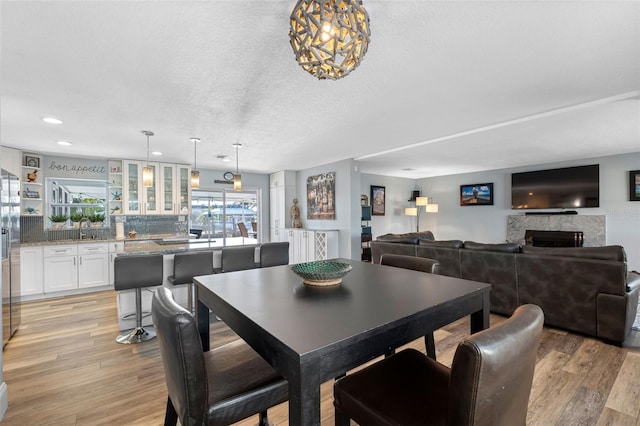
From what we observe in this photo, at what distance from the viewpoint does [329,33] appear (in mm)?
992

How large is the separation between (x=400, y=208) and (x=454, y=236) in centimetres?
163

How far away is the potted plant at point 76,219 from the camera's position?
16.3ft

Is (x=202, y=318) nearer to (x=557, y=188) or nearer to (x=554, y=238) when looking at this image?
(x=554, y=238)

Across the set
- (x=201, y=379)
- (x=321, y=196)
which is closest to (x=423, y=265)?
(x=201, y=379)

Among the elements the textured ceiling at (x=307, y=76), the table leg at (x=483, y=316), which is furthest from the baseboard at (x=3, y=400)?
the table leg at (x=483, y=316)

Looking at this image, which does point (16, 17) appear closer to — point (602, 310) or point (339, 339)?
point (339, 339)

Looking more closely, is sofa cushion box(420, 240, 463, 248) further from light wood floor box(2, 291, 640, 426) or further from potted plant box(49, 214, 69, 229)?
potted plant box(49, 214, 69, 229)

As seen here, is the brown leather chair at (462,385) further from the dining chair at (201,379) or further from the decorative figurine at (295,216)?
the decorative figurine at (295,216)

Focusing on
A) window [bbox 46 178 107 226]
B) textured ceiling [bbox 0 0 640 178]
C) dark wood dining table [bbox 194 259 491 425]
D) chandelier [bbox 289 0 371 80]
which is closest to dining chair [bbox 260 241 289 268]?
textured ceiling [bbox 0 0 640 178]

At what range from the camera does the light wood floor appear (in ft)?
5.84

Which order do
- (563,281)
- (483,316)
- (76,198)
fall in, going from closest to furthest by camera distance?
(483,316)
(563,281)
(76,198)

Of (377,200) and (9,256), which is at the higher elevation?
(377,200)

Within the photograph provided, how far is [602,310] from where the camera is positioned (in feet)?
8.69

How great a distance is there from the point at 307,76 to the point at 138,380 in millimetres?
2647
